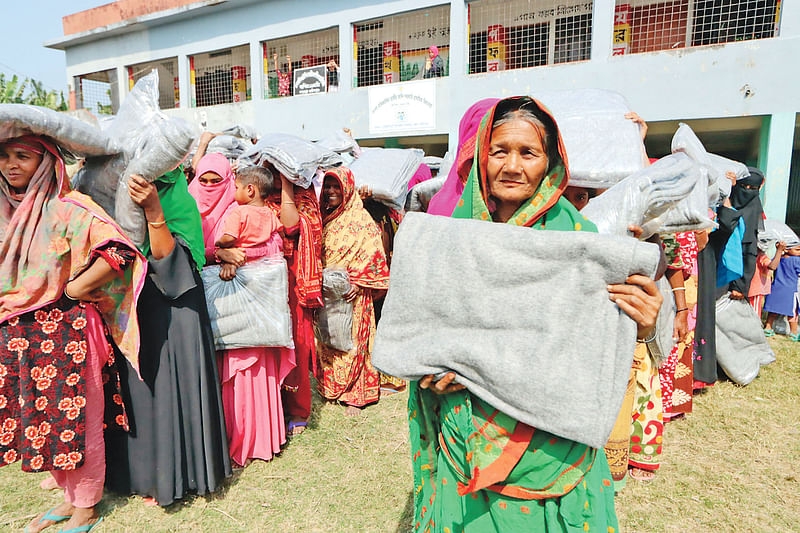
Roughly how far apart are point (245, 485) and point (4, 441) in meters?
1.27

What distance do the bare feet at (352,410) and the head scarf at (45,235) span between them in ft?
7.65

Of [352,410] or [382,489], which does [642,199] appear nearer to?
[382,489]

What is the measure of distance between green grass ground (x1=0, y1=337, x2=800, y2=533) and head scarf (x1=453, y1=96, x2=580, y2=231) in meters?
1.91

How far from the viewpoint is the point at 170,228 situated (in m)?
2.58

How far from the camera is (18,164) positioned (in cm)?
214

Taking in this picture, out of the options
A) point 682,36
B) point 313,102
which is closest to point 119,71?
point 313,102

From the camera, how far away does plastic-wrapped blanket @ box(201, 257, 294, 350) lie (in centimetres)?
306

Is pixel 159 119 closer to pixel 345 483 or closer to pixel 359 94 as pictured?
pixel 345 483

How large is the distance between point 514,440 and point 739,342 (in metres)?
4.51

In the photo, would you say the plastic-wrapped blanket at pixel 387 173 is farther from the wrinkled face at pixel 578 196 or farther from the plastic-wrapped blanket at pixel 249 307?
the wrinkled face at pixel 578 196

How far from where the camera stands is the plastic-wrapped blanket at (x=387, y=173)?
14.6 feet

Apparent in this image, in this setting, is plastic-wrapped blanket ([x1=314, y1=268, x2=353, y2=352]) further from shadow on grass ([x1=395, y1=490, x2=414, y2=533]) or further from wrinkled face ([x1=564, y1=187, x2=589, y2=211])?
wrinkled face ([x1=564, y1=187, x2=589, y2=211])

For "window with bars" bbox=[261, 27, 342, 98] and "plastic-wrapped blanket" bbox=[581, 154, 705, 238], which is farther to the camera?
"window with bars" bbox=[261, 27, 342, 98]

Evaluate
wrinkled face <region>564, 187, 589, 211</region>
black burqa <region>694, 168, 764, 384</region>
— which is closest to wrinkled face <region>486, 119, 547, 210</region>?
wrinkled face <region>564, 187, 589, 211</region>
